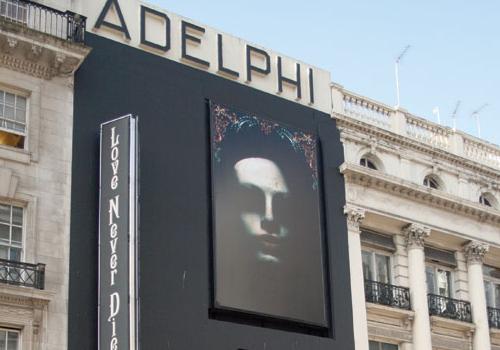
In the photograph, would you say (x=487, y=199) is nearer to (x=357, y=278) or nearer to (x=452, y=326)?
(x=452, y=326)

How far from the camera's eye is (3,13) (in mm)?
30359

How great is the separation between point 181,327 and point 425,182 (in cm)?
1375

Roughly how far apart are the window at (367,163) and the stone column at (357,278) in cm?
239

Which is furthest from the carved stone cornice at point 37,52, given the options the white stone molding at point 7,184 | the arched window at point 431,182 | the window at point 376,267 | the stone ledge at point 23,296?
the arched window at point 431,182

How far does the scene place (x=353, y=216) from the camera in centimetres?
3669

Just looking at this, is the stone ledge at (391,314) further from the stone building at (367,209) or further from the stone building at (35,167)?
the stone building at (35,167)

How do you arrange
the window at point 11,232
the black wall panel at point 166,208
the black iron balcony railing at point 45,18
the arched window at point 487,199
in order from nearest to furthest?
the window at point 11,232, the black wall panel at point 166,208, the black iron balcony railing at point 45,18, the arched window at point 487,199

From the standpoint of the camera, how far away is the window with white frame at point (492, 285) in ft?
136

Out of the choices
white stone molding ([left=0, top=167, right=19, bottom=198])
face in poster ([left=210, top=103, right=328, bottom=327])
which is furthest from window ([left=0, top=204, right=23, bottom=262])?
face in poster ([left=210, top=103, right=328, bottom=327])

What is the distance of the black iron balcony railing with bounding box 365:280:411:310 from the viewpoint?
36697 mm

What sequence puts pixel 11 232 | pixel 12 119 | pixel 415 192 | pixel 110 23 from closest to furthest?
pixel 11 232 → pixel 12 119 → pixel 110 23 → pixel 415 192

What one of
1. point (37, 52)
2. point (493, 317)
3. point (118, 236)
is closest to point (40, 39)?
point (37, 52)

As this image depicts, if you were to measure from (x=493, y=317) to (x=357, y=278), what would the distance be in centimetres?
722

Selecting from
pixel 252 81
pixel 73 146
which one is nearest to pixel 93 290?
pixel 73 146
